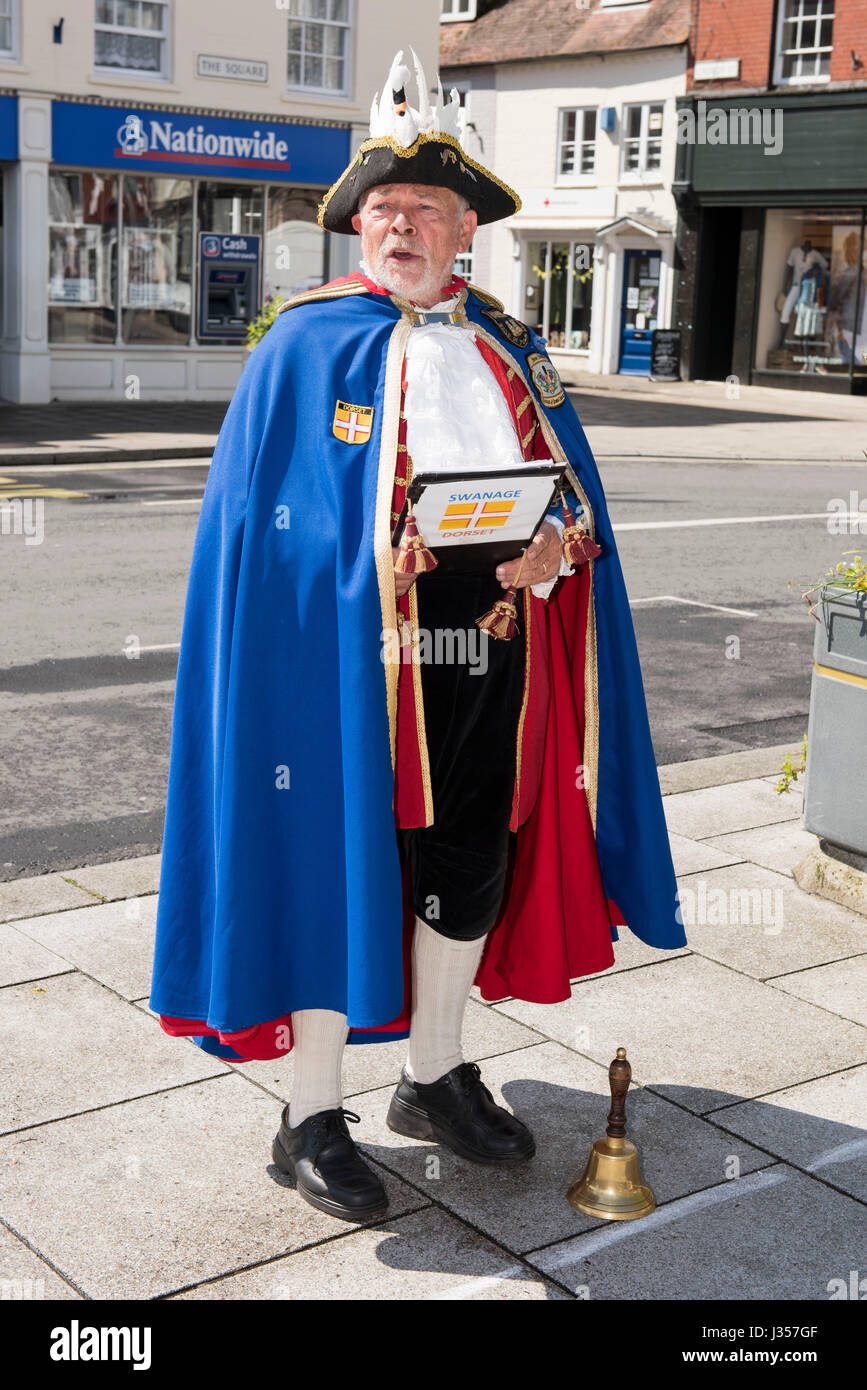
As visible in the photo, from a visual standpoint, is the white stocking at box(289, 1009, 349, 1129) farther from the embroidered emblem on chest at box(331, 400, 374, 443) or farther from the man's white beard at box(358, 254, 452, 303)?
the man's white beard at box(358, 254, 452, 303)

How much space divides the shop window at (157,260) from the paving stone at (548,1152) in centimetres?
1949

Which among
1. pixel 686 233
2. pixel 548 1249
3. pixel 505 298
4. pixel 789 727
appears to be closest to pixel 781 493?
pixel 789 727

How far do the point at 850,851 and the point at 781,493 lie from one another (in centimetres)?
1127

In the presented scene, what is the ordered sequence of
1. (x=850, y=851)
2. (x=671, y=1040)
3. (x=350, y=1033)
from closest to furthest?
1. (x=350, y=1033)
2. (x=671, y=1040)
3. (x=850, y=851)

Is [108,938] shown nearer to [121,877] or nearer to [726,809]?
[121,877]

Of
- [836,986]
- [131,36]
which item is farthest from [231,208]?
[836,986]

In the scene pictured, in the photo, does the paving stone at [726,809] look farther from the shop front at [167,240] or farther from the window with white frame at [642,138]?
the window with white frame at [642,138]

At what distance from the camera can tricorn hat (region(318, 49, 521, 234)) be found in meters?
3.19

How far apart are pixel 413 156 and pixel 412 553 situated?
2.76 feet

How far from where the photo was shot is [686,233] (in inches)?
1211

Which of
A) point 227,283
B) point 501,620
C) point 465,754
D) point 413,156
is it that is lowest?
point 465,754

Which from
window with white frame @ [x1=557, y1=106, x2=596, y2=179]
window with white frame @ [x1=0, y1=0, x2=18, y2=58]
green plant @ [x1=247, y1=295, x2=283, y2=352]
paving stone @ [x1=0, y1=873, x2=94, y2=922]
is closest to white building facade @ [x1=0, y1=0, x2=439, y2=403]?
window with white frame @ [x1=0, y1=0, x2=18, y2=58]

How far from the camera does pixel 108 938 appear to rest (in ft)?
15.2
